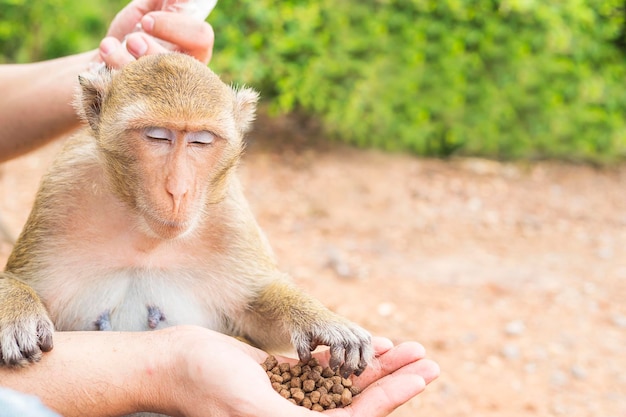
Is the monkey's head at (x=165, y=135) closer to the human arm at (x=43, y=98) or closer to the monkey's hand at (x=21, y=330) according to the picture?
the monkey's hand at (x=21, y=330)

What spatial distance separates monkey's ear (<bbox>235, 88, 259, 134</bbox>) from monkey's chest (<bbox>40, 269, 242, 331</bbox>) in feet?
1.90

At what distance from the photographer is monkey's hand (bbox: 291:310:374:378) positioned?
2656 mm

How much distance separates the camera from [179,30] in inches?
113

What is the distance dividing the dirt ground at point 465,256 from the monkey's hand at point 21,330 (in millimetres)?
2295

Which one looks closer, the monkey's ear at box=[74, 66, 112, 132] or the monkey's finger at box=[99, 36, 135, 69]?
the monkey's ear at box=[74, 66, 112, 132]

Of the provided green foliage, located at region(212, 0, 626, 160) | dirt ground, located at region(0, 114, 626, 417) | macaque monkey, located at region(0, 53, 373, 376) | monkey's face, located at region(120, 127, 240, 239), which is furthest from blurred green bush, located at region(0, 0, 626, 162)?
monkey's face, located at region(120, 127, 240, 239)

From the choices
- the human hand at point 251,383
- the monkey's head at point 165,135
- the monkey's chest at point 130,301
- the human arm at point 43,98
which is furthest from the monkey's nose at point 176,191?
the human arm at point 43,98

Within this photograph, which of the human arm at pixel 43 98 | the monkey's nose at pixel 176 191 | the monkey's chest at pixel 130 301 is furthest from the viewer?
the human arm at pixel 43 98

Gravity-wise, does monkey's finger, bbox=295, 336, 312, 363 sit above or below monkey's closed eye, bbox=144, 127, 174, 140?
below

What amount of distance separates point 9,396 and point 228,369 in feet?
2.71

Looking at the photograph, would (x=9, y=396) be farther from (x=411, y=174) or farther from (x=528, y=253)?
(x=411, y=174)

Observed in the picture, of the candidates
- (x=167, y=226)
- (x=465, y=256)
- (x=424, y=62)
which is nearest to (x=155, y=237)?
(x=167, y=226)

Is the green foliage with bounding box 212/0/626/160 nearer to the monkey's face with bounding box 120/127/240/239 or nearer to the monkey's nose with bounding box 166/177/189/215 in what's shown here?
the monkey's face with bounding box 120/127/240/239

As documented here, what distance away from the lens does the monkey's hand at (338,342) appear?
8.71 feet
